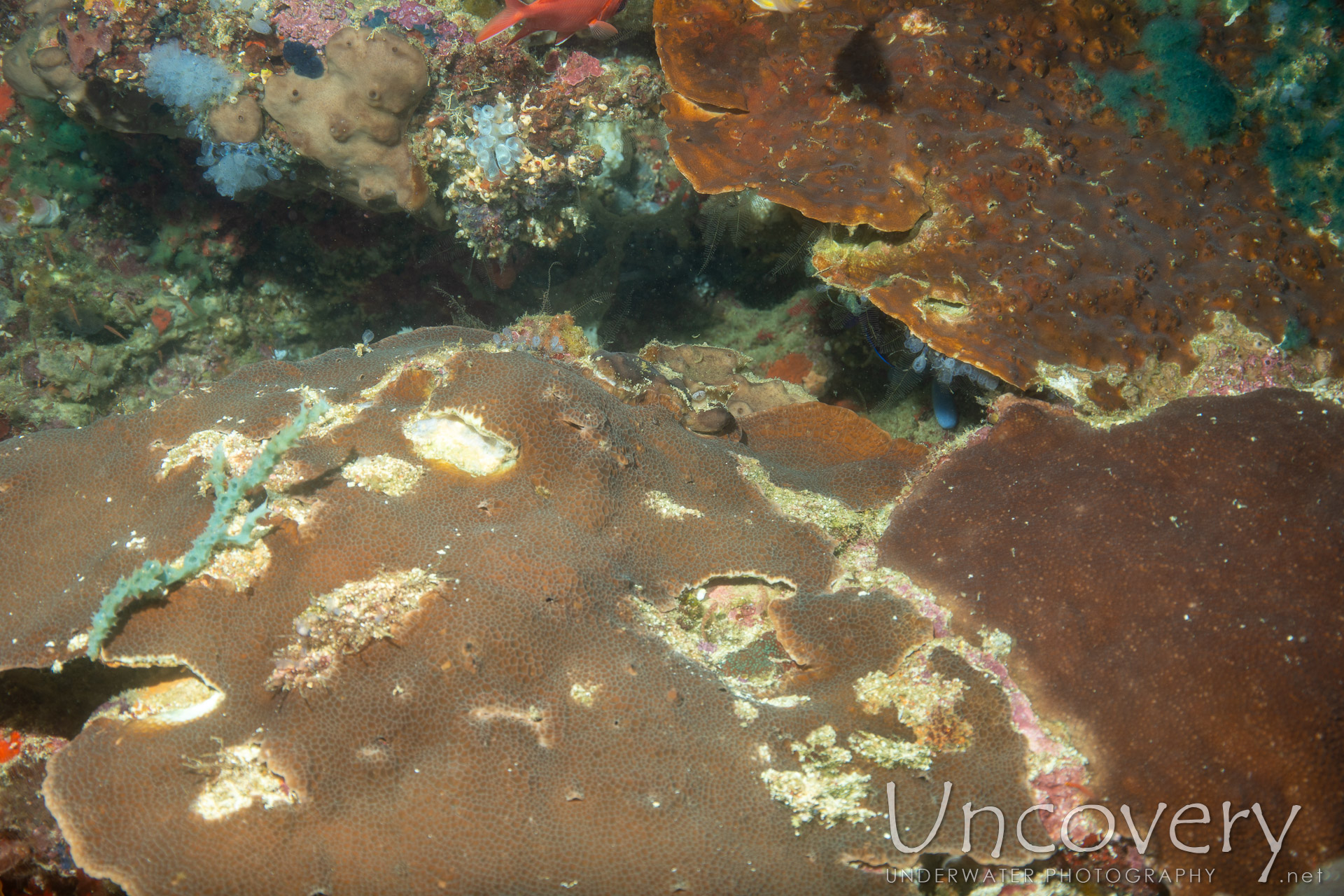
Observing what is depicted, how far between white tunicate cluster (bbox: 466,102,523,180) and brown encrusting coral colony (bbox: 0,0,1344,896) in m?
0.03

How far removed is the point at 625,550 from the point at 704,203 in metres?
3.40

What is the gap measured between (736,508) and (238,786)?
2.11 m

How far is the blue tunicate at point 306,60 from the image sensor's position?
3.91 m

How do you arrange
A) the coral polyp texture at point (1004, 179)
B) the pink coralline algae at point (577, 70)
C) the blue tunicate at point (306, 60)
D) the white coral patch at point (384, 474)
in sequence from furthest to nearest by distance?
the pink coralline algae at point (577, 70) → the blue tunicate at point (306, 60) → the coral polyp texture at point (1004, 179) → the white coral patch at point (384, 474)

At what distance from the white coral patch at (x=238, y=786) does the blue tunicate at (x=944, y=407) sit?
3.99 metres

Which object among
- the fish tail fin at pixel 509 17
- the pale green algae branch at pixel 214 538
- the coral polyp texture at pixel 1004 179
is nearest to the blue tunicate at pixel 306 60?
the fish tail fin at pixel 509 17

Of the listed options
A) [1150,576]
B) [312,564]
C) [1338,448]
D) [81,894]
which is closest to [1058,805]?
[1150,576]

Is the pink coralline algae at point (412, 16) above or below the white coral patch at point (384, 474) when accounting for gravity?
above

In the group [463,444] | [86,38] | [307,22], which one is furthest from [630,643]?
[86,38]

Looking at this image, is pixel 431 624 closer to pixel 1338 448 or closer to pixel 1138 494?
pixel 1138 494

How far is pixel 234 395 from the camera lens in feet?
10.2

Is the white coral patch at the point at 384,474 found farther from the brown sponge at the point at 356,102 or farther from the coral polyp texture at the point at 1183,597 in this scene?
the brown sponge at the point at 356,102

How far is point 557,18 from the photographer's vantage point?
3.88 meters

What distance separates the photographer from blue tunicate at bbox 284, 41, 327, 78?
3906 millimetres
